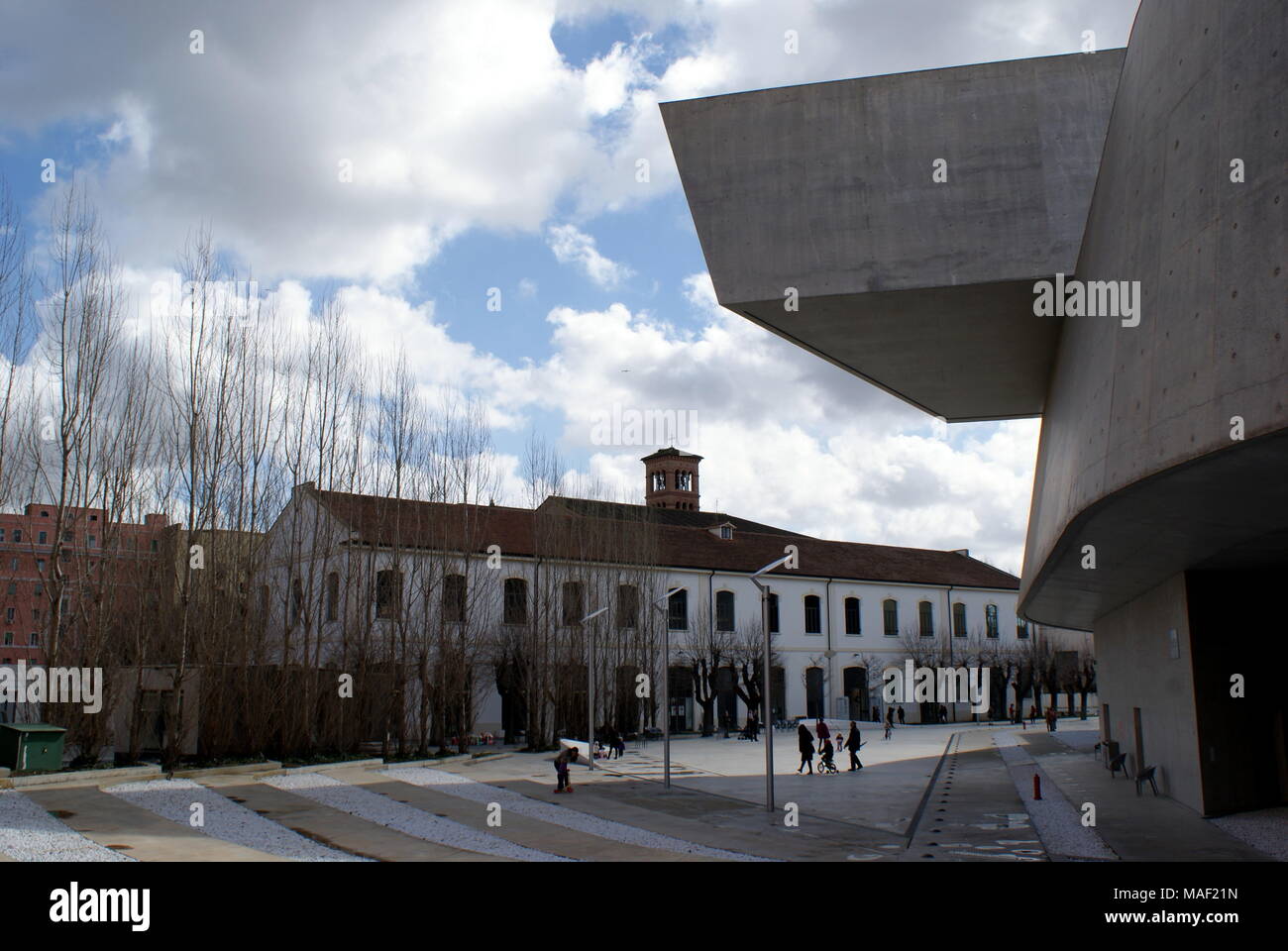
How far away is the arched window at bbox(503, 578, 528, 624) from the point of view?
38531 millimetres

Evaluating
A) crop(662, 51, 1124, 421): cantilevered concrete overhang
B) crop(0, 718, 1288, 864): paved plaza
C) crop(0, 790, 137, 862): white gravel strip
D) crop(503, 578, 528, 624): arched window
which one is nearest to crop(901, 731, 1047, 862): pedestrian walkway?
crop(0, 718, 1288, 864): paved plaza

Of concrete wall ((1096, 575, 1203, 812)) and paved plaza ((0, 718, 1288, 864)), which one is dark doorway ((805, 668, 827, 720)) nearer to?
paved plaza ((0, 718, 1288, 864))

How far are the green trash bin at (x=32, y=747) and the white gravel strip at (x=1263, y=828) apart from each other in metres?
20.3

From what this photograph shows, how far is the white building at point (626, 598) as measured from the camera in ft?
96.1

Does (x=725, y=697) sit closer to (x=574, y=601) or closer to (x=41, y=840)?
(x=574, y=601)

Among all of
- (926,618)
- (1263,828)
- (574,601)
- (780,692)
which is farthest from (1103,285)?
(926,618)

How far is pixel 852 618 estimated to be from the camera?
53719 mm

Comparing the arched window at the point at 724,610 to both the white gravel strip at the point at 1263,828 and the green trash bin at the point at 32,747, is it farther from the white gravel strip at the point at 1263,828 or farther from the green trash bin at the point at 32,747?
the green trash bin at the point at 32,747

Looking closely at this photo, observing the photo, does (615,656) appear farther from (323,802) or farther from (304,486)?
(323,802)

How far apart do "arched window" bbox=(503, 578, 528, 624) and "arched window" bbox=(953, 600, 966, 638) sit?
28.3 m

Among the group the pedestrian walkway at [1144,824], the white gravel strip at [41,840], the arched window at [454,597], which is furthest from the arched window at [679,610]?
the white gravel strip at [41,840]

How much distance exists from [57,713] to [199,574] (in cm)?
417
